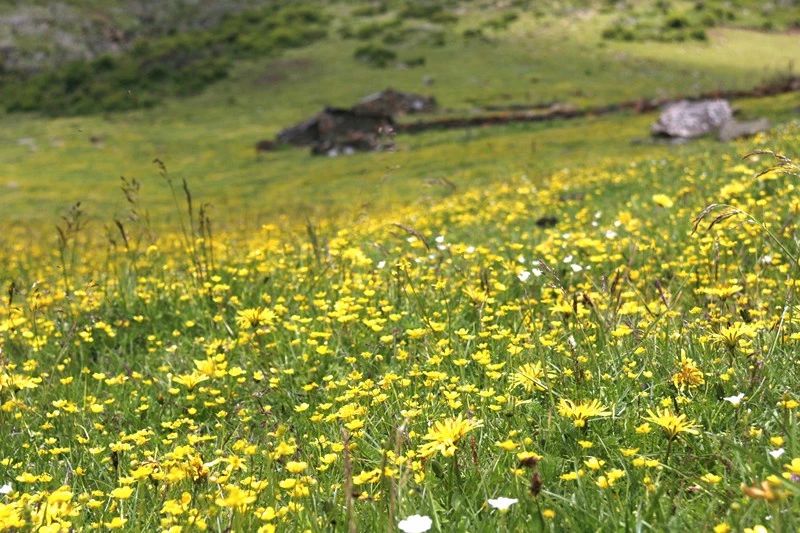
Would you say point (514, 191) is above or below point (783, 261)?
below

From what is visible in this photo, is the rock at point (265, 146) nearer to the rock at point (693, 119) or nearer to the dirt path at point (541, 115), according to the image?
the dirt path at point (541, 115)

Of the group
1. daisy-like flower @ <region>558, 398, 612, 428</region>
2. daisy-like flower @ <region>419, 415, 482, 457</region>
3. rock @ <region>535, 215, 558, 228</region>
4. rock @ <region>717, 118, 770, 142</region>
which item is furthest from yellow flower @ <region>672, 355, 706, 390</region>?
rock @ <region>717, 118, 770, 142</region>

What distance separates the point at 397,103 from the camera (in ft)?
204

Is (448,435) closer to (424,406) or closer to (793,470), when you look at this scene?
(424,406)

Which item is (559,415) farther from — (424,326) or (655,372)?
(424,326)

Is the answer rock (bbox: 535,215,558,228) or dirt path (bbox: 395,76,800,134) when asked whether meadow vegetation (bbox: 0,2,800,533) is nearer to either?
rock (bbox: 535,215,558,228)

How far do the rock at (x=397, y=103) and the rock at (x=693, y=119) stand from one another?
84.7 feet

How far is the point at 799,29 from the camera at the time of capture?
319 ft

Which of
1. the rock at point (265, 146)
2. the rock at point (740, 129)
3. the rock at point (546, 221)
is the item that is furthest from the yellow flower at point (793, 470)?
the rock at point (265, 146)

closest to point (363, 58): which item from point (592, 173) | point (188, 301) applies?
point (592, 173)

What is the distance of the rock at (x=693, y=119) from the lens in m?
34.0

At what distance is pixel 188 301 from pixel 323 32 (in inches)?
3999

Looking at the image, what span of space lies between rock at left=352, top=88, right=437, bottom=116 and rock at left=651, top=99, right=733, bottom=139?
1016 inches

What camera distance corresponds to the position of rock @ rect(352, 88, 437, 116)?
193ft
